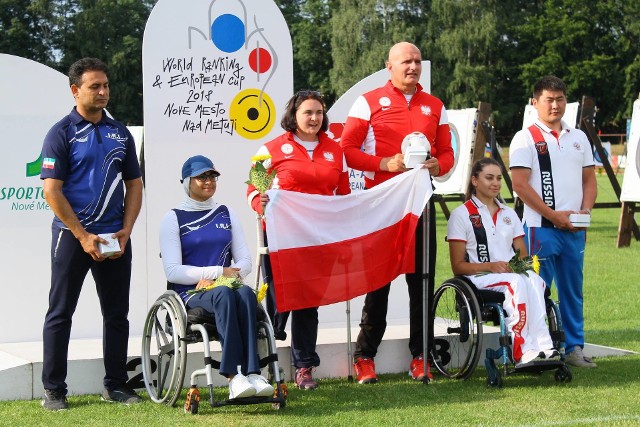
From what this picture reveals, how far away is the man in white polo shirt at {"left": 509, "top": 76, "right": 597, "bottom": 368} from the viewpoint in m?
7.26

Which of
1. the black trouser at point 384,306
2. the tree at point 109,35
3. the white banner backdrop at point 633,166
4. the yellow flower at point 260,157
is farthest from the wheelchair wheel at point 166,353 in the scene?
the tree at point 109,35

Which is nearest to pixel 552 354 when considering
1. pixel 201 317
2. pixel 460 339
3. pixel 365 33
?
pixel 460 339

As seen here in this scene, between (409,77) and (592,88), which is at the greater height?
(592,88)

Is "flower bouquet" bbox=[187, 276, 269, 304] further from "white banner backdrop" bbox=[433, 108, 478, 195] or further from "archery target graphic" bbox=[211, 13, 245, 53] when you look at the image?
"white banner backdrop" bbox=[433, 108, 478, 195]

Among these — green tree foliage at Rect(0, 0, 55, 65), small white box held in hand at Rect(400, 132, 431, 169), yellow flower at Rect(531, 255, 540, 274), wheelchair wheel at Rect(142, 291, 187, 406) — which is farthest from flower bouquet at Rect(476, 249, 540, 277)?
green tree foliage at Rect(0, 0, 55, 65)

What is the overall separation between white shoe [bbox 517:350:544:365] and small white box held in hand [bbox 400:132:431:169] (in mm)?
1325

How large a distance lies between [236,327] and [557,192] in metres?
2.63

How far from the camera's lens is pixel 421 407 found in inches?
240

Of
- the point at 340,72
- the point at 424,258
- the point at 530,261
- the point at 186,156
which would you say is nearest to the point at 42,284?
the point at 186,156

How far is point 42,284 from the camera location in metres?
8.07

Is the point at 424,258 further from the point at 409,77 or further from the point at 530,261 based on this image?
the point at 409,77

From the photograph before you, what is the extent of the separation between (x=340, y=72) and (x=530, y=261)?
5343cm

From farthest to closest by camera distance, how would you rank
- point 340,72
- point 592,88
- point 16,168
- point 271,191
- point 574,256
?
point 592,88, point 340,72, point 16,168, point 574,256, point 271,191

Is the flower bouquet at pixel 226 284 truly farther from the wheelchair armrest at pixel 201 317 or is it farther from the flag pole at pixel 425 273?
the flag pole at pixel 425 273
